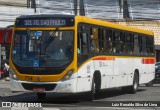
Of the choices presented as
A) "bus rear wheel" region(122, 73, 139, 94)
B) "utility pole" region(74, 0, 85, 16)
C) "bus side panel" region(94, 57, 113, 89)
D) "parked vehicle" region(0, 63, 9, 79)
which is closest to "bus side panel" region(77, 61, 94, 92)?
"bus side panel" region(94, 57, 113, 89)

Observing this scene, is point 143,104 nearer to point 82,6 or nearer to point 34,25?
point 34,25

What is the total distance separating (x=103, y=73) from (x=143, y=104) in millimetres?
2582

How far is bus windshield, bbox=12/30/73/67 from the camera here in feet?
54.2

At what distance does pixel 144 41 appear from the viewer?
24.7 meters

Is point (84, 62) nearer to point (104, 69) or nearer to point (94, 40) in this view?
point (94, 40)

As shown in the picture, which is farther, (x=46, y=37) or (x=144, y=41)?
(x=144, y=41)

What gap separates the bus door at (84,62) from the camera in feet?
55.5

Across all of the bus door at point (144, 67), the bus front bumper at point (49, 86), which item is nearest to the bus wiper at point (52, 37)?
the bus front bumper at point (49, 86)

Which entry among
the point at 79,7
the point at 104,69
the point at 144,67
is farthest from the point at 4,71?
the point at 104,69

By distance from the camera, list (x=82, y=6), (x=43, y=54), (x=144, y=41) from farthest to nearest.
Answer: (x=82, y=6) → (x=144, y=41) → (x=43, y=54)

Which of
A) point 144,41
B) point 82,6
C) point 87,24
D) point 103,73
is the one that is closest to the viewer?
point 87,24

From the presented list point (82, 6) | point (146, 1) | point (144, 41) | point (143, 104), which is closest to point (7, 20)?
point (82, 6)

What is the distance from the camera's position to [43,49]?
54.8 feet

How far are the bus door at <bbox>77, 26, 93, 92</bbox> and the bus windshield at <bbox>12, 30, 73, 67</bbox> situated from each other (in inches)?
19.5
